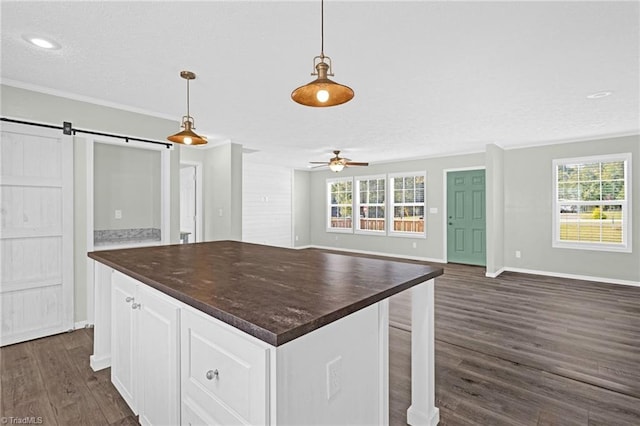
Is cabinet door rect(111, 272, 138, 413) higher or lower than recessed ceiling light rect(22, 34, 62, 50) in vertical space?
lower

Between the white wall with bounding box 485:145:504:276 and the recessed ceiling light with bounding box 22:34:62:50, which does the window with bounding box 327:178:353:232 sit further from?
the recessed ceiling light with bounding box 22:34:62:50

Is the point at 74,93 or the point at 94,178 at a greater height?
the point at 74,93

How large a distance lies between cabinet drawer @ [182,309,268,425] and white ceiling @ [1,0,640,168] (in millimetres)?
1790

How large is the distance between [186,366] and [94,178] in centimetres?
336

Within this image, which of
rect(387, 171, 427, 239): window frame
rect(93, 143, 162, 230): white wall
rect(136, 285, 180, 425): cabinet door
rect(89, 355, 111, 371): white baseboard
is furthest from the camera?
rect(387, 171, 427, 239): window frame

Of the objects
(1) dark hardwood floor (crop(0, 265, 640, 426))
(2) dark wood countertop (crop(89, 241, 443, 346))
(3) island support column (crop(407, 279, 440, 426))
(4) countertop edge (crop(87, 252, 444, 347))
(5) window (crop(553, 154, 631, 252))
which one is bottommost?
(1) dark hardwood floor (crop(0, 265, 640, 426))

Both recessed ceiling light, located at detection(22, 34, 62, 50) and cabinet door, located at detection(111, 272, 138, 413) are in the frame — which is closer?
cabinet door, located at detection(111, 272, 138, 413)

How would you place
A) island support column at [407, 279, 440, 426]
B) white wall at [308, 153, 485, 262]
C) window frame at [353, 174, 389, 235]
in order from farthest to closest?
window frame at [353, 174, 389, 235] < white wall at [308, 153, 485, 262] < island support column at [407, 279, 440, 426]

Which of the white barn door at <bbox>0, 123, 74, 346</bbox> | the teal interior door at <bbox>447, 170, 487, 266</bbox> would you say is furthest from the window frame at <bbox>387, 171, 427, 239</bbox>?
the white barn door at <bbox>0, 123, 74, 346</bbox>

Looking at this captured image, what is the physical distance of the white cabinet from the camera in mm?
1399

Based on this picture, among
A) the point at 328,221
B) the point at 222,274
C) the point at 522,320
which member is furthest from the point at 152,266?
the point at 328,221

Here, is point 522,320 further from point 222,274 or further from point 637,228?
point 222,274

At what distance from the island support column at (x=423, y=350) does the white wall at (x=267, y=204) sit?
6356mm

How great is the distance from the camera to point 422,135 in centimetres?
508
